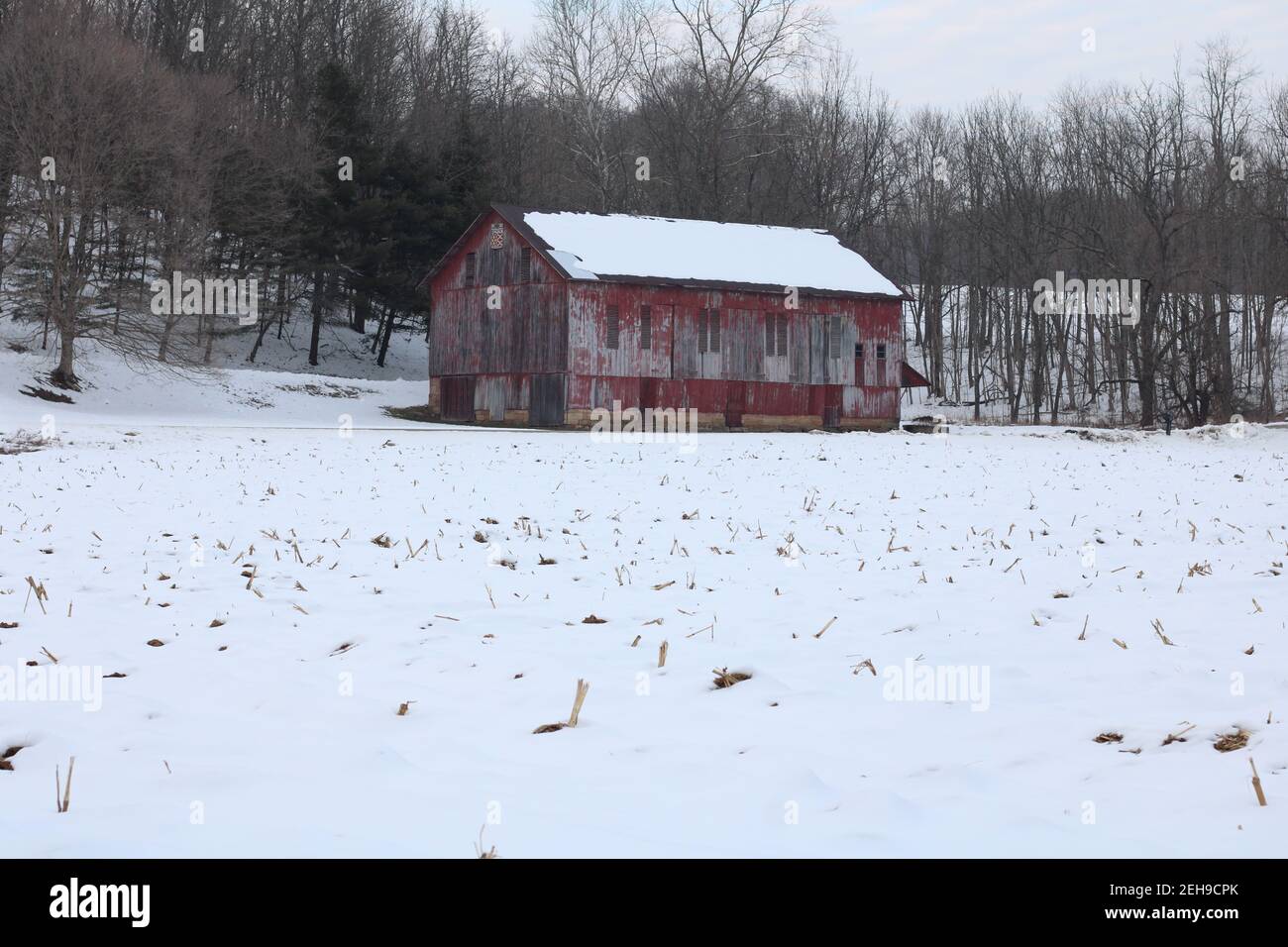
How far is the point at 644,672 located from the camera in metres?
7.03

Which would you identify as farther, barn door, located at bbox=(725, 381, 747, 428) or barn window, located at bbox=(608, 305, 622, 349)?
barn door, located at bbox=(725, 381, 747, 428)

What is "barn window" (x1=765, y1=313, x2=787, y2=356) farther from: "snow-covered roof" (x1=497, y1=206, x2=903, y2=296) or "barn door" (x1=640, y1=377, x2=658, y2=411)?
"barn door" (x1=640, y1=377, x2=658, y2=411)

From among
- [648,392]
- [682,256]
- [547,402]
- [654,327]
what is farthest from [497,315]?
[682,256]

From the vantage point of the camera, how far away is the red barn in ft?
122

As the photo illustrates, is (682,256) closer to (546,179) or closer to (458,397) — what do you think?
(458,397)

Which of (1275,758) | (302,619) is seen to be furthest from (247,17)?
(1275,758)

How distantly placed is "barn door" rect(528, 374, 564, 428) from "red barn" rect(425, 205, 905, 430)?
0.05 meters

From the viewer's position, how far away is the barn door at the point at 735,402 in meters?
38.4

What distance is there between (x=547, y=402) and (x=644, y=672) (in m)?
30.6

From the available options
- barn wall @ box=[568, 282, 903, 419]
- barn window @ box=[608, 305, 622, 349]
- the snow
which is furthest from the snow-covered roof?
barn window @ box=[608, 305, 622, 349]

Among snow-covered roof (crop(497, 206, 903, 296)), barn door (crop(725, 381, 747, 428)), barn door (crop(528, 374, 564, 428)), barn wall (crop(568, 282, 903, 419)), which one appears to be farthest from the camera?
barn door (crop(725, 381, 747, 428))
